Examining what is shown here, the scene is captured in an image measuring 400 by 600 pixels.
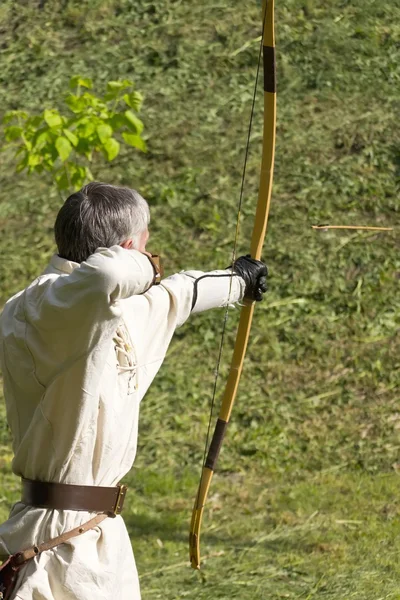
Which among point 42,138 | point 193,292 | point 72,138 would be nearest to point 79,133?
point 72,138

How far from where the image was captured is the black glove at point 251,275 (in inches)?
130

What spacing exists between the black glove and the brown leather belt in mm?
975

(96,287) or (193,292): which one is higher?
(96,287)

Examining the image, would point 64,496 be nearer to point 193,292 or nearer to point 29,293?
point 29,293

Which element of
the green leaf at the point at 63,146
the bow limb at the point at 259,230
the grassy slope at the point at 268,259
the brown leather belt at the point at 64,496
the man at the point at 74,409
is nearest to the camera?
the man at the point at 74,409

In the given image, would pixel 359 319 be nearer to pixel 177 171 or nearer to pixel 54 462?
pixel 177 171

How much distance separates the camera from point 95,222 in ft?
8.28

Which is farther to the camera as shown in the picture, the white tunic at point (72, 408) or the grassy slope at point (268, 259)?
the grassy slope at point (268, 259)

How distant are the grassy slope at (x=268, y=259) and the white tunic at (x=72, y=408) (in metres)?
1.89

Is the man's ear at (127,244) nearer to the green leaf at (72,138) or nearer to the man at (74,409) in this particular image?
the man at (74,409)

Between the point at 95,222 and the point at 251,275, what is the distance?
912 millimetres

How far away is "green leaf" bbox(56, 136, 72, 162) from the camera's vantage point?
5.83 metres

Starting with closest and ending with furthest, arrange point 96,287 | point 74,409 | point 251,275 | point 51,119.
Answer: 1. point 96,287
2. point 74,409
3. point 251,275
4. point 51,119

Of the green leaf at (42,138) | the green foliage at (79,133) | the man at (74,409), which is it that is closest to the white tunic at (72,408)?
the man at (74,409)
